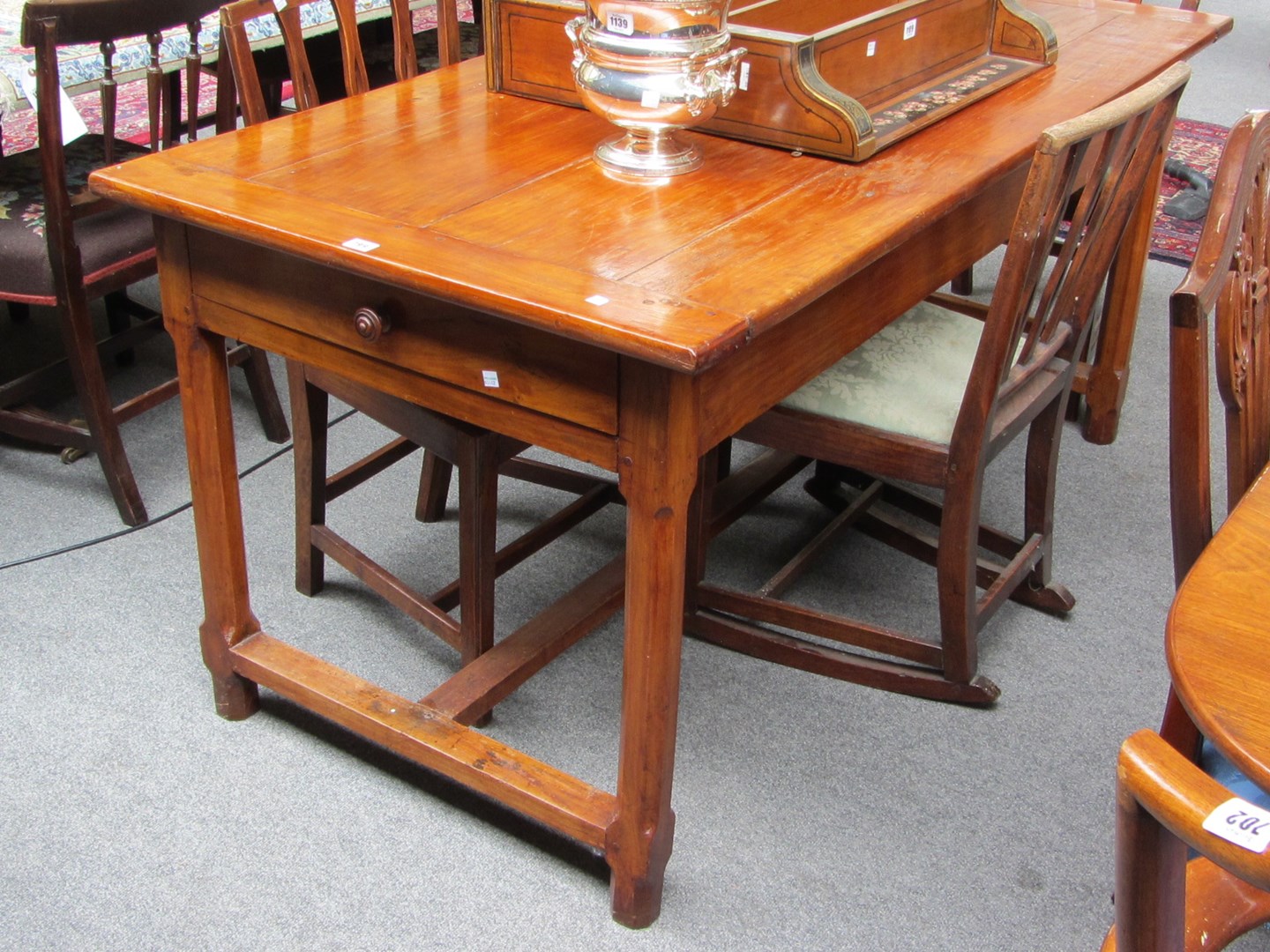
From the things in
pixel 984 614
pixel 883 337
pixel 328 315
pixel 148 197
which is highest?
pixel 148 197

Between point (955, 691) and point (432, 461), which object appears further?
point (432, 461)

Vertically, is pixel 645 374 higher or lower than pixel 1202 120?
higher

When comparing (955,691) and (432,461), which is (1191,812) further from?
(432,461)

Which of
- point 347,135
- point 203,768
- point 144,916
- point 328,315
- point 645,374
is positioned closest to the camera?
point 645,374

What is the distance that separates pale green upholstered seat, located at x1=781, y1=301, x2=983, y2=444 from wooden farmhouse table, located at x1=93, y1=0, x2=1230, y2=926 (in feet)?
0.51

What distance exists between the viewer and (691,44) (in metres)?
1.47

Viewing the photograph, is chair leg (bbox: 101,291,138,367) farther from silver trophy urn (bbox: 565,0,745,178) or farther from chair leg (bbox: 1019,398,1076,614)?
chair leg (bbox: 1019,398,1076,614)

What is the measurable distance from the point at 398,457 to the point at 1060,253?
1114 mm

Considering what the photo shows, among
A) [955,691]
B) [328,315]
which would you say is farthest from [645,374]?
[955,691]

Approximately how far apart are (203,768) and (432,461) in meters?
0.68

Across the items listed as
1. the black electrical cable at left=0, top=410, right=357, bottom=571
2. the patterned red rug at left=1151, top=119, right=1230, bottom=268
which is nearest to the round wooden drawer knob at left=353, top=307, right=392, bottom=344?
the black electrical cable at left=0, top=410, right=357, bottom=571

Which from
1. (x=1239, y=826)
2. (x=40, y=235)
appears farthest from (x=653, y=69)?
(x=40, y=235)

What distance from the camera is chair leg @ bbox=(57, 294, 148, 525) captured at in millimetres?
2186

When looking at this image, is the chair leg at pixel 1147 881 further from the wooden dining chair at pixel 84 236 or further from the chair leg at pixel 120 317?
the chair leg at pixel 120 317
